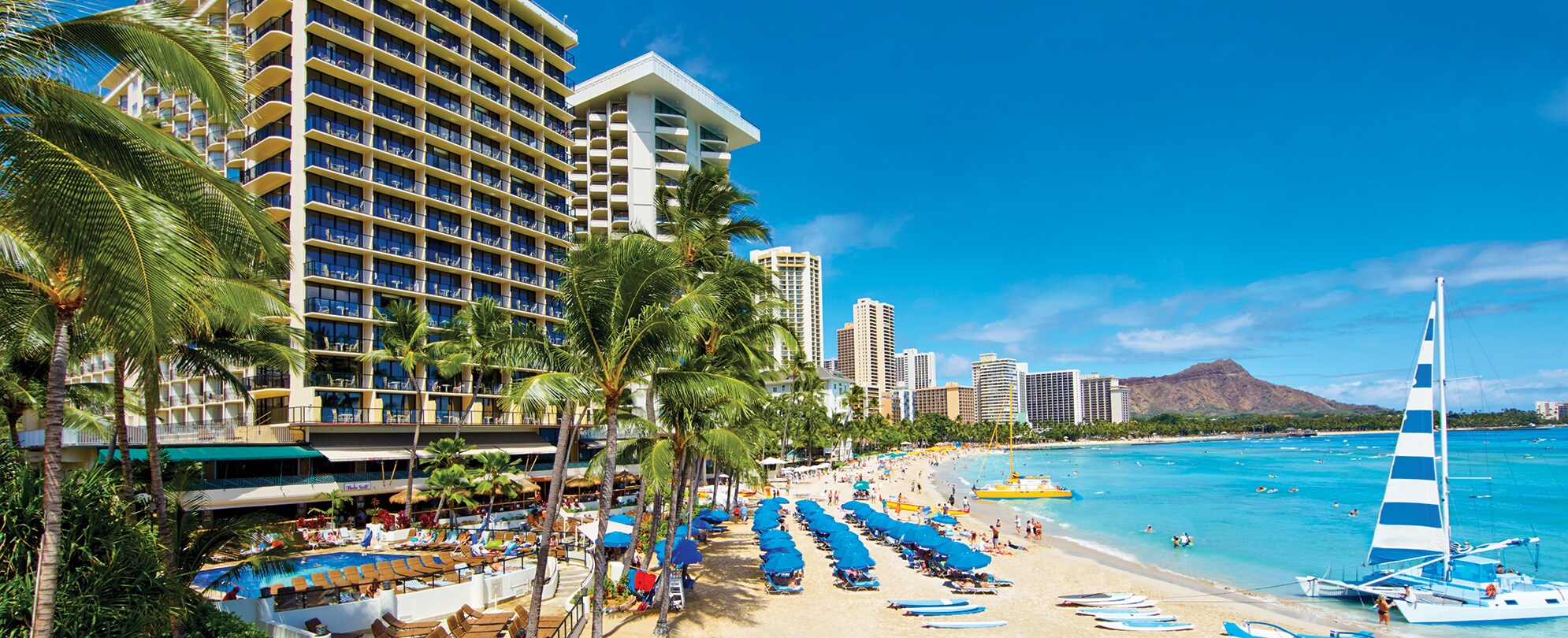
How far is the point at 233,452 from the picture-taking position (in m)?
33.2

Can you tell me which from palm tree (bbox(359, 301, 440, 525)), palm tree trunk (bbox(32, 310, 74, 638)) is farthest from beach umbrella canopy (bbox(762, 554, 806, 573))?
palm tree trunk (bbox(32, 310, 74, 638))

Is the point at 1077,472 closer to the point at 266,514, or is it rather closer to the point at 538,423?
the point at 538,423

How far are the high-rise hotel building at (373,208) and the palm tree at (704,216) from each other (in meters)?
21.4

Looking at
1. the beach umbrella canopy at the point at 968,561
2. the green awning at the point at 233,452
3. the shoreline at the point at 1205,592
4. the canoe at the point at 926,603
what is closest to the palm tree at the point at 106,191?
the canoe at the point at 926,603

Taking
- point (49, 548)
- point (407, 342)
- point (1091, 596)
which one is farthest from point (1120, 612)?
point (407, 342)

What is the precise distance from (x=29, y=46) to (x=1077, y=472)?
107422 millimetres

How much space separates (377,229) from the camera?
1655 inches

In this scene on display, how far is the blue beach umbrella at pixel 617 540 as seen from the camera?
25.5 metres

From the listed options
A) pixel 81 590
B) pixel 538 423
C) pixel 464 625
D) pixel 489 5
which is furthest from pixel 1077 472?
pixel 81 590

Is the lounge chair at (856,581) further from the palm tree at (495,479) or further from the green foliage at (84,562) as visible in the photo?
the green foliage at (84,562)

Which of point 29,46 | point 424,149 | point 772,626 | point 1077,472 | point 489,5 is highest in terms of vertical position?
point 489,5

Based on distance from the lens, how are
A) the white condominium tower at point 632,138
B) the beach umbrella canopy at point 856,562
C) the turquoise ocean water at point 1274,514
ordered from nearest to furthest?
1. the beach umbrella canopy at point 856,562
2. the turquoise ocean water at point 1274,514
3. the white condominium tower at point 632,138

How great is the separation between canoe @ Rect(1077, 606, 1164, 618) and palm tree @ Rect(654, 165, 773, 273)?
1491 centimetres

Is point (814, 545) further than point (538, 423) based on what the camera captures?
No
